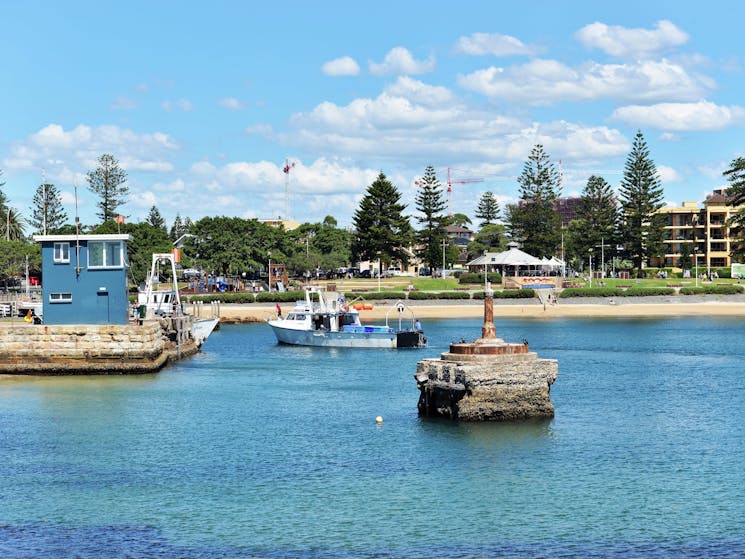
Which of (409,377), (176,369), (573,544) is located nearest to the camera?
(573,544)

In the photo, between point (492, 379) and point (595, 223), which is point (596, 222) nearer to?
point (595, 223)

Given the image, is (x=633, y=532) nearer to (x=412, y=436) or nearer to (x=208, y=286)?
(x=412, y=436)

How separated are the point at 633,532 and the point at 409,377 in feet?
101

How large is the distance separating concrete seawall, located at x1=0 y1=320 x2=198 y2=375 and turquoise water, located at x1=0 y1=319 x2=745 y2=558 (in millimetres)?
1665

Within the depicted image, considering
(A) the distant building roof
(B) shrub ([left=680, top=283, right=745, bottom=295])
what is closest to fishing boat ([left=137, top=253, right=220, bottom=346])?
(A) the distant building roof

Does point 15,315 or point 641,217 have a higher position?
point 641,217

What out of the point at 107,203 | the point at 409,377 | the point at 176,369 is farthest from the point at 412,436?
the point at 107,203

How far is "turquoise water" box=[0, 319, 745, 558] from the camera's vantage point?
24.4 meters

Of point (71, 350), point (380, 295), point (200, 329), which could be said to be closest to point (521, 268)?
point (380, 295)

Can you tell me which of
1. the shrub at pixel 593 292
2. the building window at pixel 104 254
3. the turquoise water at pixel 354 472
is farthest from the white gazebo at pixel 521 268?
the turquoise water at pixel 354 472

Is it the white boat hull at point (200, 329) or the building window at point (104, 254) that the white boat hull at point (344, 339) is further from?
the building window at point (104, 254)

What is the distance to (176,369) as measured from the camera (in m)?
60.0

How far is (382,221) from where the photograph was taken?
493 feet

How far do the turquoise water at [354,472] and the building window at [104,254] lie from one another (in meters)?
7.21
